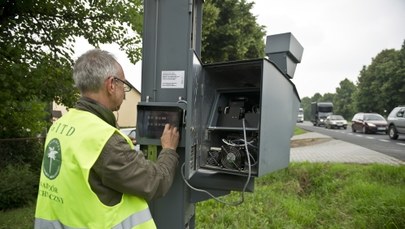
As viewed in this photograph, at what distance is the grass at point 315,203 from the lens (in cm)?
442

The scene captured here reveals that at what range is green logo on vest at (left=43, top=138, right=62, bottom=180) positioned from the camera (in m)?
1.57

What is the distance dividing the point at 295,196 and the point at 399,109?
451 inches

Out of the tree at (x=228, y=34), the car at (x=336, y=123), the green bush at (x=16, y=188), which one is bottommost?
the green bush at (x=16, y=188)

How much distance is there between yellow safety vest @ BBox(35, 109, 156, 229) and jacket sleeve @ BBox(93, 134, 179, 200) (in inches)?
1.7

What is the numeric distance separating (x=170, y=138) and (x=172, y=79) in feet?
1.41

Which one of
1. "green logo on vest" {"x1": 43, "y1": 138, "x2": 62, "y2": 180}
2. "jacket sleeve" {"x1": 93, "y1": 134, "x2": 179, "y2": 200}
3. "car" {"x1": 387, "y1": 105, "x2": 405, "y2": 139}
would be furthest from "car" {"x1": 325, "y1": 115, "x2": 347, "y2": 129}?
"green logo on vest" {"x1": 43, "y1": 138, "x2": 62, "y2": 180}

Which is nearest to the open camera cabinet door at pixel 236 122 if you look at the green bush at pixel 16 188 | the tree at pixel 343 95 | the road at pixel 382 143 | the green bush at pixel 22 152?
the green bush at pixel 16 188

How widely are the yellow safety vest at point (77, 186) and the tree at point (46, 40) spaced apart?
12.2 feet

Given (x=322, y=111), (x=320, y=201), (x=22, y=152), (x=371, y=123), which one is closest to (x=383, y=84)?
(x=322, y=111)

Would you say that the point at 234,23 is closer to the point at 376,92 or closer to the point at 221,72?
the point at 221,72

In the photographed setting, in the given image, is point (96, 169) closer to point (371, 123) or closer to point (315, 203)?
point (315, 203)

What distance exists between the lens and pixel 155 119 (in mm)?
2033

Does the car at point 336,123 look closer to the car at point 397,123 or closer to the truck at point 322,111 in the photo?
the truck at point 322,111

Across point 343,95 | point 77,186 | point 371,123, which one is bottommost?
point 371,123
